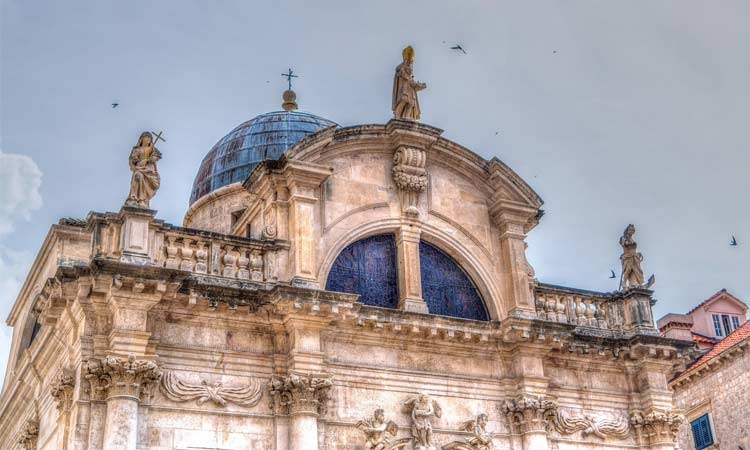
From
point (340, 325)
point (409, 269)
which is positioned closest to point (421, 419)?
point (340, 325)

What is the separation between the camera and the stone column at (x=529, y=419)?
57.1ft

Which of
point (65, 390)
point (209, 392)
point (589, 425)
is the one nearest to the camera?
point (65, 390)

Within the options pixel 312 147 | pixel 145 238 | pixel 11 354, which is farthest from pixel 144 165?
pixel 11 354

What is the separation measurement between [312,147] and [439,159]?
2960 mm

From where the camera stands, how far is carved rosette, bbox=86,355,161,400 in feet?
47.2

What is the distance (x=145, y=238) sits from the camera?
1558cm

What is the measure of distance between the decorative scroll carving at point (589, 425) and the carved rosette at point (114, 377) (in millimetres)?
7786

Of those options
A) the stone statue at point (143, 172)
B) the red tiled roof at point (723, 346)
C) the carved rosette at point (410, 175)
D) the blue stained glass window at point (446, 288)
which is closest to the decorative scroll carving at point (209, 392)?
the stone statue at point (143, 172)

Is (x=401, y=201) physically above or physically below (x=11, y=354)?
above

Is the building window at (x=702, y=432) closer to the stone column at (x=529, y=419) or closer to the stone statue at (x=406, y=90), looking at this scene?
the stone column at (x=529, y=419)

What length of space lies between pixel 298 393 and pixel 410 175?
5315 mm

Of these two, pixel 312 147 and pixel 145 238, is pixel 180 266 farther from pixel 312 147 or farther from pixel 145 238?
pixel 312 147

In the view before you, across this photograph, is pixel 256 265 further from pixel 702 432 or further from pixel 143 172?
pixel 702 432

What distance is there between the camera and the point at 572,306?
19609 mm
